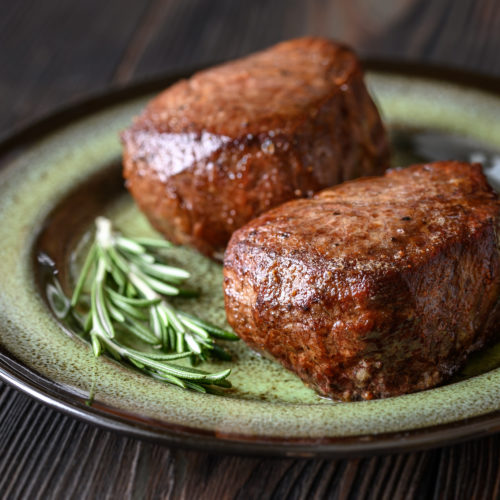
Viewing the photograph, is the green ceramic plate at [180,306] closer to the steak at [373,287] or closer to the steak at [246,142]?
the steak at [373,287]

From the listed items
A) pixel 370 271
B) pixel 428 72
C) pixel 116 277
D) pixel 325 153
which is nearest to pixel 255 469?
pixel 370 271

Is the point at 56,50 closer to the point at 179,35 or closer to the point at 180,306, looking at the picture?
the point at 179,35

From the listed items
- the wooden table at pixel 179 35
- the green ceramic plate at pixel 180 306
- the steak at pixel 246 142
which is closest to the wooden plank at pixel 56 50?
the wooden table at pixel 179 35

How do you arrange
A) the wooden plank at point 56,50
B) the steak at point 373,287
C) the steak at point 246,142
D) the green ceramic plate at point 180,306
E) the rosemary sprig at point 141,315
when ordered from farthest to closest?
the wooden plank at point 56,50 < the steak at point 246,142 < the rosemary sprig at point 141,315 < the steak at point 373,287 < the green ceramic plate at point 180,306

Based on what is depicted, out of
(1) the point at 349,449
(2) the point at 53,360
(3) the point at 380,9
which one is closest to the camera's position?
(1) the point at 349,449

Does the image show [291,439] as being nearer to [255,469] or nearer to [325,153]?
[255,469]
